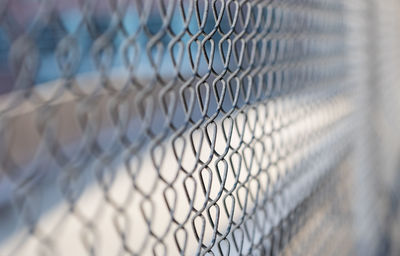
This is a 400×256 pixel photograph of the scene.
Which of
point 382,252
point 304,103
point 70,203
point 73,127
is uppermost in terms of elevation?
point 70,203

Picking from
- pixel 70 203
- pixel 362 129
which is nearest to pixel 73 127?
pixel 362 129

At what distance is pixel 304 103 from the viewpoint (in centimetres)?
146

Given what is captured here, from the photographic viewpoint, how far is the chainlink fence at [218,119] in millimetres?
592

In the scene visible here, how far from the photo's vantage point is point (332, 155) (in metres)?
1.73

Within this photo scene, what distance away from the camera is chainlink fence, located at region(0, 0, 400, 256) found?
0.59 metres

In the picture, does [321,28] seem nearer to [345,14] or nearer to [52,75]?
A: [345,14]

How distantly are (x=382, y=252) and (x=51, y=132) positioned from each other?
81.9 inches

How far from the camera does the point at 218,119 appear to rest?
1212 millimetres

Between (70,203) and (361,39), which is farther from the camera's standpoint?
(361,39)

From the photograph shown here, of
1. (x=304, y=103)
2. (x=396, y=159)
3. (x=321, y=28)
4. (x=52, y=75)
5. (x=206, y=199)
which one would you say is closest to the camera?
(x=206, y=199)

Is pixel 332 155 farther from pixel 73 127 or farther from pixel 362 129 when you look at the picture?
pixel 73 127

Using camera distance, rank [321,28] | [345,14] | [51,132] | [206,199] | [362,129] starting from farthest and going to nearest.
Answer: [362,129], [345,14], [321,28], [206,199], [51,132]

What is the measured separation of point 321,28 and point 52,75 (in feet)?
3.19

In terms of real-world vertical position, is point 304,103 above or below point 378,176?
above
